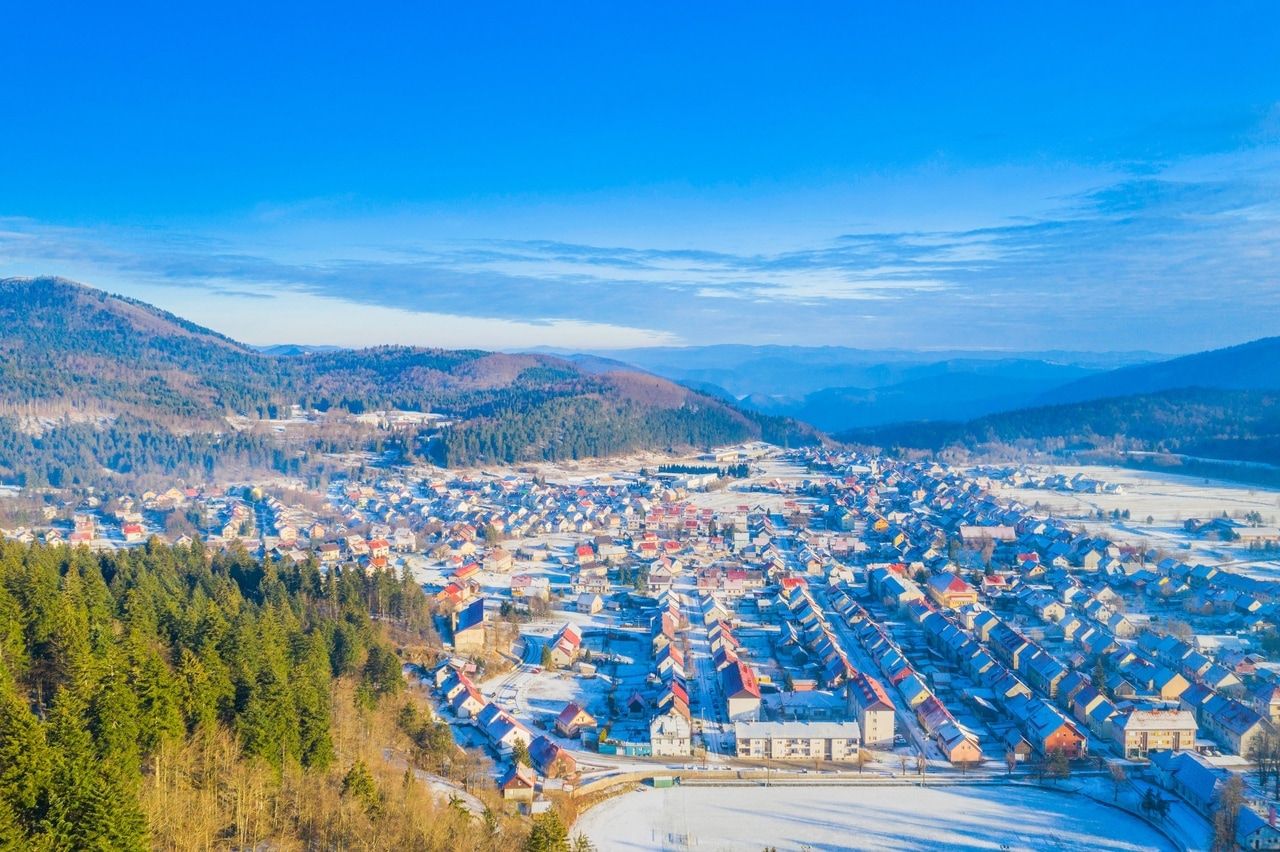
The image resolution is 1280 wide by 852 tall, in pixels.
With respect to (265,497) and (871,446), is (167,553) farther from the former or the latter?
(871,446)

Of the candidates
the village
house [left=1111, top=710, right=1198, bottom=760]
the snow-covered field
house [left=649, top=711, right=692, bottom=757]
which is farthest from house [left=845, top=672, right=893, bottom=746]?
house [left=1111, top=710, right=1198, bottom=760]

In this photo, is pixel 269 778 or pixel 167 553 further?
pixel 167 553

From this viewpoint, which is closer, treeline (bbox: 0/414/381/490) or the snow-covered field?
the snow-covered field

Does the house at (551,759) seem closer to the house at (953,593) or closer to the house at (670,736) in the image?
the house at (670,736)

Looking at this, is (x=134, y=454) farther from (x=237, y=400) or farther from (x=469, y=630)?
(x=469, y=630)

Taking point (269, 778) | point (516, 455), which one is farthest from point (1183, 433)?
point (269, 778)

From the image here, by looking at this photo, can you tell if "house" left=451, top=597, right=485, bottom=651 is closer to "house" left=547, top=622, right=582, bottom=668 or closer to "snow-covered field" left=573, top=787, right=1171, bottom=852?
"house" left=547, top=622, right=582, bottom=668

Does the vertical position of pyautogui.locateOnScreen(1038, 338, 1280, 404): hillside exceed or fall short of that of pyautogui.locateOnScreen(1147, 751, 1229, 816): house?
it exceeds it
